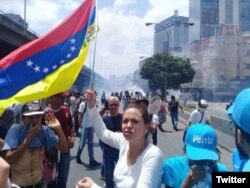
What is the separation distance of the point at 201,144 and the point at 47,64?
240 cm

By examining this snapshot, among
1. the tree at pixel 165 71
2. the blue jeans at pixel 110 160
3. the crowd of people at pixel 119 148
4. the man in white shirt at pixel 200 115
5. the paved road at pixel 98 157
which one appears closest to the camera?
the crowd of people at pixel 119 148

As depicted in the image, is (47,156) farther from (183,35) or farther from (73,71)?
(183,35)

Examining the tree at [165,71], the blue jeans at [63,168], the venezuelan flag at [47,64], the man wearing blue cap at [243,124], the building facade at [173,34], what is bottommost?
the blue jeans at [63,168]

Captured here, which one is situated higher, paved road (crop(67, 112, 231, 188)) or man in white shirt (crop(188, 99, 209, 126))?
man in white shirt (crop(188, 99, 209, 126))

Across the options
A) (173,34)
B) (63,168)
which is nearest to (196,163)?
(63,168)

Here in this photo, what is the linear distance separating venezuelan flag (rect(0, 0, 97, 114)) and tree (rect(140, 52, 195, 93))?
65.8 m

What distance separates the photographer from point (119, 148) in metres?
3.77

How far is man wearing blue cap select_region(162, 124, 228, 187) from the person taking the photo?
252cm

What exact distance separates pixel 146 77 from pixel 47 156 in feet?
236

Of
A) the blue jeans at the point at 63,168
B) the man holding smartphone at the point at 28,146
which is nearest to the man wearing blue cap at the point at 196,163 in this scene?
the man holding smartphone at the point at 28,146

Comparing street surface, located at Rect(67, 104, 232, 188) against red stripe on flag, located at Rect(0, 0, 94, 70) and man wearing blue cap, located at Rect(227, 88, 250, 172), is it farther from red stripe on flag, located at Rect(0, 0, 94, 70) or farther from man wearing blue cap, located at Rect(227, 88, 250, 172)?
man wearing blue cap, located at Rect(227, 88, 250, 172)

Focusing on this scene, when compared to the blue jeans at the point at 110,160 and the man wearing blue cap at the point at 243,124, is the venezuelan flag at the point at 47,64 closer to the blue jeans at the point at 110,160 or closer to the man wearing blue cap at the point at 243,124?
the blue jeans at the point at 110,160

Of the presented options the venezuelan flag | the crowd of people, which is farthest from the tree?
the venezuelan flag

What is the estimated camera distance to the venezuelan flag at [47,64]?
4.25m
